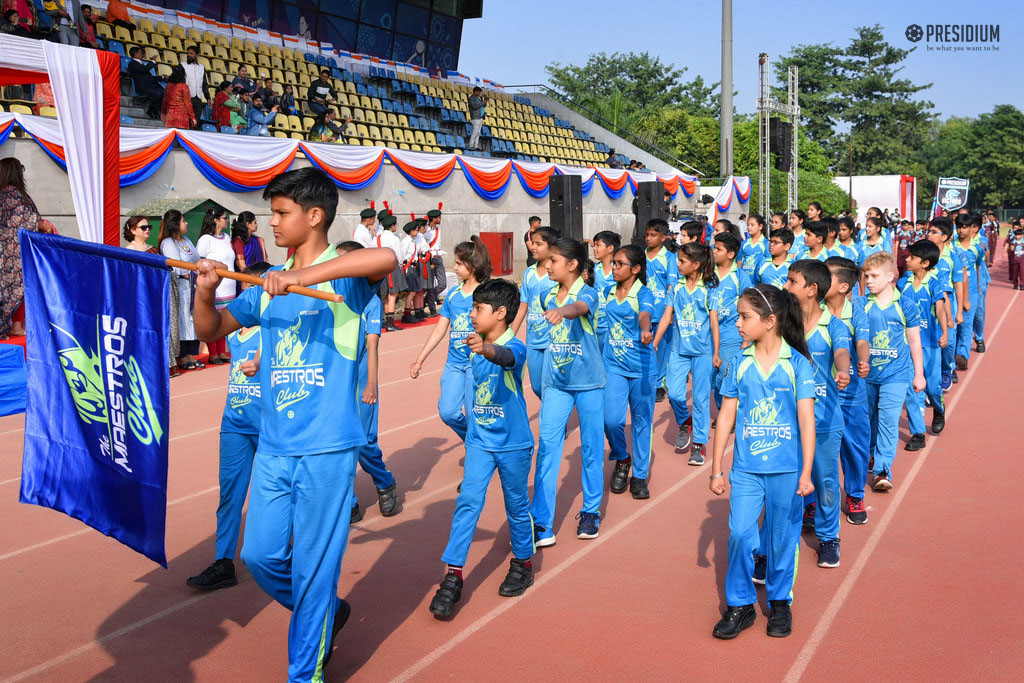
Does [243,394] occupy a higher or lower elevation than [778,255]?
lower

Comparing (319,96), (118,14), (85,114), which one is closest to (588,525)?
(85,114)

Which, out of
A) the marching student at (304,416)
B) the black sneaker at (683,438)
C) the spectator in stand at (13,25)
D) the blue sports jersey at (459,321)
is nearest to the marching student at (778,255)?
the black sneaker at (683,438)

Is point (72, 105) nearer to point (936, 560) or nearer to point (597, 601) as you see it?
point (597, 601)

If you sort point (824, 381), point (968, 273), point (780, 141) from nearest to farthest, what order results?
point (824, 381), point (968, 273), point (780, 141)

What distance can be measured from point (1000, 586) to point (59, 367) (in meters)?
5.09

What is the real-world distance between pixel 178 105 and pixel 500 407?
13.1 metres

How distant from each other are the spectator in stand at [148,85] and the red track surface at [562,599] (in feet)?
33.5

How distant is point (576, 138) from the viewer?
30.9 m

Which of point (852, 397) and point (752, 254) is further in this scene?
point (752, 254)

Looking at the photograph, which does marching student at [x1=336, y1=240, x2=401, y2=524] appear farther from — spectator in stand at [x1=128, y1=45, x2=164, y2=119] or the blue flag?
spectator in stand at [x1=128, y1=45, x2=164, y2=119]

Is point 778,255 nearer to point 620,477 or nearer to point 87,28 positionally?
point 620,477

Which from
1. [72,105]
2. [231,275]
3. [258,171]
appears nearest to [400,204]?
[258,171]

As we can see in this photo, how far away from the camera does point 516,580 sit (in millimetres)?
5094

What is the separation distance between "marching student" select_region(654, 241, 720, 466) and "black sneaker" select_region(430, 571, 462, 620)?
3473 mm
